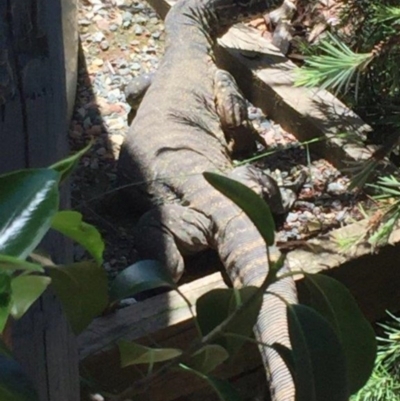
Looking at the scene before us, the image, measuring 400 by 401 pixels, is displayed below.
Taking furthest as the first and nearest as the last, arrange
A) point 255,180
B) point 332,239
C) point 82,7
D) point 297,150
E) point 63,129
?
point 82,7 < point 297,150 < point 255,180 < point 332,239 < point 63,129

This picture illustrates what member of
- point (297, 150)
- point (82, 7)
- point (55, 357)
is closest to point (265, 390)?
point (297, 150)

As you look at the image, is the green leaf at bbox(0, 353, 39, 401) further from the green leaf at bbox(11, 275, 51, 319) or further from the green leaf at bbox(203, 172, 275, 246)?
the green leaf at bbox(203, 172, 275, 246)

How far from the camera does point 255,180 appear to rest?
2533 millimetres

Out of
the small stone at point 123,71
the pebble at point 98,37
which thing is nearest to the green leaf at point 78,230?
the small stone at point 123,71

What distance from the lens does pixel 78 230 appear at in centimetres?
79

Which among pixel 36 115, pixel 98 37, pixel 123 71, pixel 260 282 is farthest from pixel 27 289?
pixel 98 37

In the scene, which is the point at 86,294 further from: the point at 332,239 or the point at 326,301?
the point at 332,239

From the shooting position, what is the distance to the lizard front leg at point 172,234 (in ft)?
7.75

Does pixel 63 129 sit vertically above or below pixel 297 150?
above

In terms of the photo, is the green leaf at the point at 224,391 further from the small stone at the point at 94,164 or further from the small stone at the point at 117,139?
the small stone at the point at 117,139

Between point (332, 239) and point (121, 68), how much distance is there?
1294 millimetres

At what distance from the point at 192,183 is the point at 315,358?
1.73 metres

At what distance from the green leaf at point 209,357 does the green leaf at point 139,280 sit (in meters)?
0.09

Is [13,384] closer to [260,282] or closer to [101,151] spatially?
[260,282]
